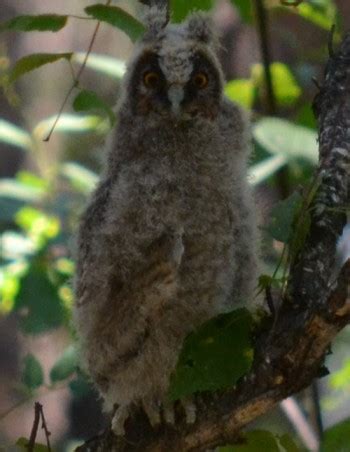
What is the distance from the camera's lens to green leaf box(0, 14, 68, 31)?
76.5 inches

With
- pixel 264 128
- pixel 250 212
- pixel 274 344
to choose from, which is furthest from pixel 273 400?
pixel 264 128

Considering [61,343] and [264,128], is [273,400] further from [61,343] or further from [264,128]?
[61,343]

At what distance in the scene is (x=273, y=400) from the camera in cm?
196

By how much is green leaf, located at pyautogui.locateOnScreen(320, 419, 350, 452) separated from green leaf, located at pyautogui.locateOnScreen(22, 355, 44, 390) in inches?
34.5

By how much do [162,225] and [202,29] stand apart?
415 mm

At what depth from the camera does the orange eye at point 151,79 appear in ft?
7.54

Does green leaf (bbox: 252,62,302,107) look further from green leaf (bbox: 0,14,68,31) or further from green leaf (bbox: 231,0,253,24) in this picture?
green leaf (bbox: 0,14,68,31)

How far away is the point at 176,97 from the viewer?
2264 millimetres

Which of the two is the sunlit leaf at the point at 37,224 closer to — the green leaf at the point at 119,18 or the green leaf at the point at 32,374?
the green leaf at the point at 32,374

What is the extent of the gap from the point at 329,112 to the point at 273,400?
67cm

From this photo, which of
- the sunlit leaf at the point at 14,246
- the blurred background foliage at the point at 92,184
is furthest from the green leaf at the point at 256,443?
→ the sunlit leaf at the point at 14,246

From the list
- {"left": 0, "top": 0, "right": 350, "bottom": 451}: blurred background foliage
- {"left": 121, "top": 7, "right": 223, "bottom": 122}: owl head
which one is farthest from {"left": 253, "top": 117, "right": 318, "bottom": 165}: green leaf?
{"left": 121, "top": 7, "right": 223, "bottom": 122}: owl head

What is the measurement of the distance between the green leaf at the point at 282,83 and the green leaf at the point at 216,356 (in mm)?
1472

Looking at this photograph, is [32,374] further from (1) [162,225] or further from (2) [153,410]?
(1) [162,225]
